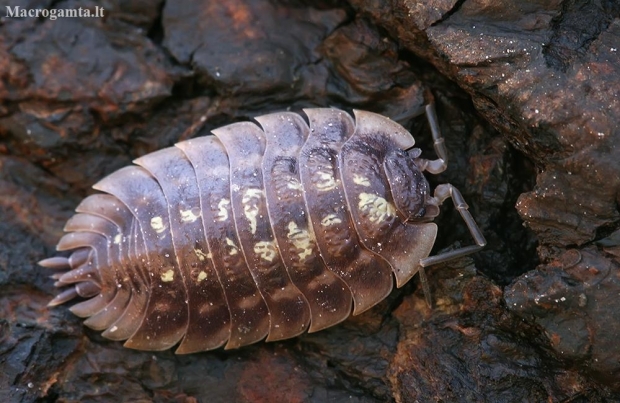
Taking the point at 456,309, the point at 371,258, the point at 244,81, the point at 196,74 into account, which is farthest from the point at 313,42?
the point at 456,309

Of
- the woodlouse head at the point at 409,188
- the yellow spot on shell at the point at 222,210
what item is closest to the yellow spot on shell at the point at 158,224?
the yellow spot on shell at the point at 222,210

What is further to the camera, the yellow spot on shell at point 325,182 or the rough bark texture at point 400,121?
the yellow spot on shell at point 325,182

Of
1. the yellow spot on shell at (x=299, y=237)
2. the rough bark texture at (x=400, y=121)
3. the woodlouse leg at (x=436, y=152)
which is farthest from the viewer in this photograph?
the woodlouse leg at (x=436, y=152)

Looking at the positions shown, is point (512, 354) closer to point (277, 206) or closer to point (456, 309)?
point (456, 309)

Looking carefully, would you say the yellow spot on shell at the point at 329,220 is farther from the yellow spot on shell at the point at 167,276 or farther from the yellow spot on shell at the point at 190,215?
the yellow spot on shell at the point at 167,276

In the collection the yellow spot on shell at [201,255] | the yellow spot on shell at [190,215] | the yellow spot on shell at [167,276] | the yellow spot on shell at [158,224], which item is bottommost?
the yellow spot on shell at [167,276]

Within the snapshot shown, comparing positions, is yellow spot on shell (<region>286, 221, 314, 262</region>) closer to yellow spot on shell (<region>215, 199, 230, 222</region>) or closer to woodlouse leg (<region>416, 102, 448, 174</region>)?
yellow spot on shell (<region>215, 199, 230, 222</region>)

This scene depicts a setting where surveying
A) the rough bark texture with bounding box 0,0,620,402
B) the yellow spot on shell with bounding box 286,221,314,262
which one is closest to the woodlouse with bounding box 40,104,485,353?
the yellow spot on shell with bounding box 286,221,314,262
